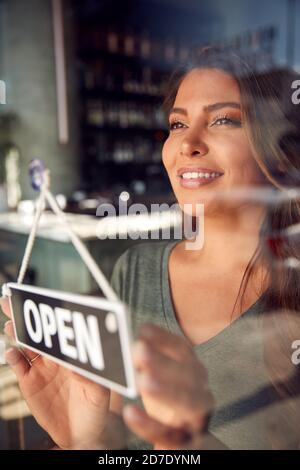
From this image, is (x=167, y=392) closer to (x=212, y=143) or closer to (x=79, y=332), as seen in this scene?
(x=79, y=332)

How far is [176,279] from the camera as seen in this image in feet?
3.42

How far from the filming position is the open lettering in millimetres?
765

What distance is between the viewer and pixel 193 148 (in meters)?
0.92

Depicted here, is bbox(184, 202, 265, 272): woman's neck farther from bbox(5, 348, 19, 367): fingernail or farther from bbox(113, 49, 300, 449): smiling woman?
bbox(5, 348, 19, 367): fingernail

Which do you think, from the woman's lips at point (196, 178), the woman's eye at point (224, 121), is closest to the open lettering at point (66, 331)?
the woman's lips at point (196, 178)

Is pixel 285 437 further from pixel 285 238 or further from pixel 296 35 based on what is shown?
pixel 296 35

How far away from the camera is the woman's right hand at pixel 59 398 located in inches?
36.4

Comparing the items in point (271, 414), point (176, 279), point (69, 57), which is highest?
point (69, 57)

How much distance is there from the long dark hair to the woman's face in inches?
0.8

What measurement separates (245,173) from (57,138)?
1.80 feet

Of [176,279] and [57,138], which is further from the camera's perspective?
[57,138]

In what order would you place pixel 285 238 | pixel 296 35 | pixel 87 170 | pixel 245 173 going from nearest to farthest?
pixel 245 173 → pixel 285 238 → pixel 296 35 → pixel 87 170

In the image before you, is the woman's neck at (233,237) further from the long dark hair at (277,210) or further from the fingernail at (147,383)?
the fingernail at (147,383)
